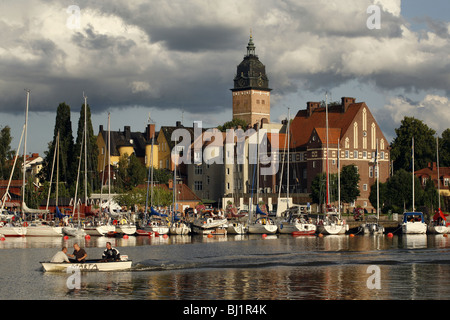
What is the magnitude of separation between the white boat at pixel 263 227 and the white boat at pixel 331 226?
5.73 m

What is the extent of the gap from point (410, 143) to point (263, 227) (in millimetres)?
68750

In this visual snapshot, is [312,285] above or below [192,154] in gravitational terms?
below

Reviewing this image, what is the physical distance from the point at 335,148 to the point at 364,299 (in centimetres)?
10640

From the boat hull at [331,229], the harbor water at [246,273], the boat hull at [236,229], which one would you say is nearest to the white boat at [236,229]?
the boat hull at [236,229]

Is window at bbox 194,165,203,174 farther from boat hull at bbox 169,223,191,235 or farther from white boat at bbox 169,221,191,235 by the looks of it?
boat hull at bbox 169,223,191,235

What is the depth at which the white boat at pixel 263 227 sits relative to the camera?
107m

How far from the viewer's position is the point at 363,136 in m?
153

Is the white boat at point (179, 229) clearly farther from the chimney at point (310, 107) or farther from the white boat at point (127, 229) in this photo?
the chimney at point (310, 107)

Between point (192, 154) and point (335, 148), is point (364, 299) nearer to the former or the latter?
point (335, 148)

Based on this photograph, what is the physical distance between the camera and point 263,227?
352ft

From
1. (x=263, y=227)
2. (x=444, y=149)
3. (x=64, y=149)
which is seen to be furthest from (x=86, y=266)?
(x=444, y=149)

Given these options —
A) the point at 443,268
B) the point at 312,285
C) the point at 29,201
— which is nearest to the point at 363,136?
the point at 29,201

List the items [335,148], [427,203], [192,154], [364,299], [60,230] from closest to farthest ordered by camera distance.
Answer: [364,299]
[60,230]
[427,203]
[335,148]
[192,154]

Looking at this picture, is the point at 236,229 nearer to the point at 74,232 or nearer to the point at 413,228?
the point at 74,232
